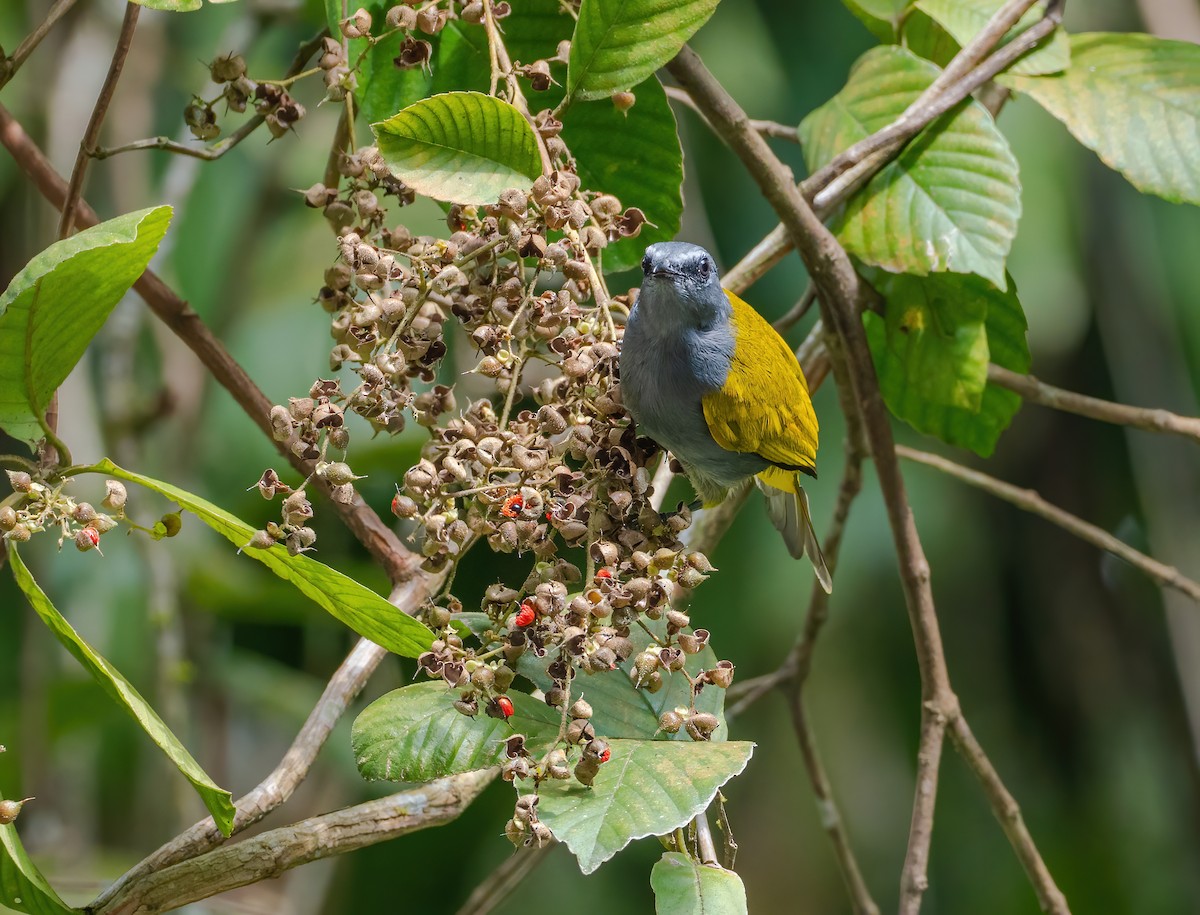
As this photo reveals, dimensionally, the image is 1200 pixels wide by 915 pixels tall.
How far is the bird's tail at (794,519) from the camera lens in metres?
1.64

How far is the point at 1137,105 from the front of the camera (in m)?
1.46

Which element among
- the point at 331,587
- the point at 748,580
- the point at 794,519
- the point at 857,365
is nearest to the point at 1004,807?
the point at 794,519

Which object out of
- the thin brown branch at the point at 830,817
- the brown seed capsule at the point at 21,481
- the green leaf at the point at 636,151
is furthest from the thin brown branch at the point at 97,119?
the thin brown branch at the point at 830,817

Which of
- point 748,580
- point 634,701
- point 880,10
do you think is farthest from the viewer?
point 748,580

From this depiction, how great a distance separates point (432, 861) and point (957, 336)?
243 centimetres

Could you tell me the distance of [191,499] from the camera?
94 centimetres

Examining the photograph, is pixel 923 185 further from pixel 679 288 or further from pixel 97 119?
pixel 97 119

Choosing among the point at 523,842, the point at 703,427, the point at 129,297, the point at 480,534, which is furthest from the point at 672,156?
the point at 129,297

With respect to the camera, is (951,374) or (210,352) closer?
(210,352)

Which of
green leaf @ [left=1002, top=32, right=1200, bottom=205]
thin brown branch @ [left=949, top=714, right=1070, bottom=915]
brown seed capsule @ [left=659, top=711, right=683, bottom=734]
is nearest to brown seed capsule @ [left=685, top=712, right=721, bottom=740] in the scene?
brown seed capsule @ [left=659, top=711, right=683, bottom=734]

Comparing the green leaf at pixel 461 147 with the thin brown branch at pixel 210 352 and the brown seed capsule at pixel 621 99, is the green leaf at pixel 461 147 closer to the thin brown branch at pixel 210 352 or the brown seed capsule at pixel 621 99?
the brown seed capsule at pixel 621 99

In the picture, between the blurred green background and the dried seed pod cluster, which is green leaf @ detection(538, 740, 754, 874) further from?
the blurred green background

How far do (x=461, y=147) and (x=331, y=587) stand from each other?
38cm

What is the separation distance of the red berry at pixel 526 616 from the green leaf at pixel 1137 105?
0.96 m
